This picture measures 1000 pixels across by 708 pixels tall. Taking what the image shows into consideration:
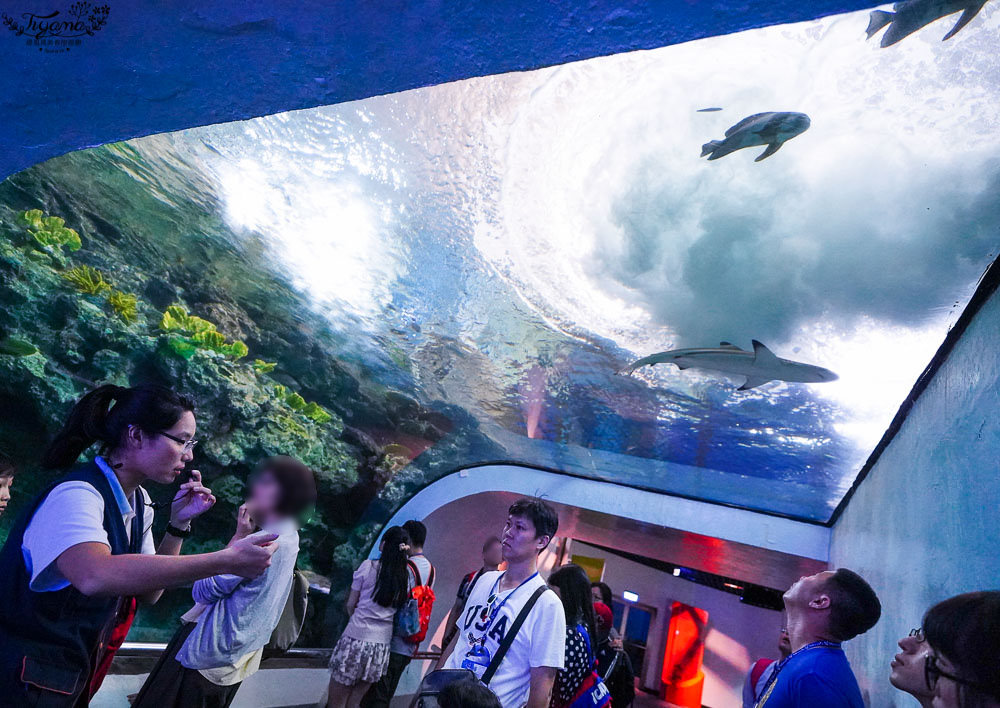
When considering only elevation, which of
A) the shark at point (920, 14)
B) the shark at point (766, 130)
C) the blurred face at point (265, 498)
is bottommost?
the blurred face at point (265, 498)

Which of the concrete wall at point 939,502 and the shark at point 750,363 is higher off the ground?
the shark at point 750,363

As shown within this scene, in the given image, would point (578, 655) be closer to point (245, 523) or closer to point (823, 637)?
point (823, 637)

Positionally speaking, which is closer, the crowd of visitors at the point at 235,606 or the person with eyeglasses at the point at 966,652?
the person with eyeglasses at the point at 966,652

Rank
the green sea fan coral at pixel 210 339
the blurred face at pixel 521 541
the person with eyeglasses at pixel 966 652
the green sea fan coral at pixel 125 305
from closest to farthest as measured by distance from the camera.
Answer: the person with eyeglasses at pixel 966 652, the blurred face at pixel 521 541, the green sea fan coral at pixel 125 305, the green sea fan coral at pixel 210 339

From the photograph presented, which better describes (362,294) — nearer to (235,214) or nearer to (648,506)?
(235,214)

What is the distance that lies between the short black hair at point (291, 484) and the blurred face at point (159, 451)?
68cm

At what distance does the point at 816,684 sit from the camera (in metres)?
2.19

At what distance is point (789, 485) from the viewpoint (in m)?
7.05

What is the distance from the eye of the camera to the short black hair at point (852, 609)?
243 cm

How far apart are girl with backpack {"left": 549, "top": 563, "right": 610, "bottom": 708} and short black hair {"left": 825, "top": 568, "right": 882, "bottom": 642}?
1.48 metres

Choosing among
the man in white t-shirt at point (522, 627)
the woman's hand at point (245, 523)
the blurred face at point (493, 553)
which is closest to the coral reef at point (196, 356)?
the blurred face at point (493, 553)

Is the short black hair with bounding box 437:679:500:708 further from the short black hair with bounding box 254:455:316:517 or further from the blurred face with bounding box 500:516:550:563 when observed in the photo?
the short black hair with bounding box 254:455:316:517

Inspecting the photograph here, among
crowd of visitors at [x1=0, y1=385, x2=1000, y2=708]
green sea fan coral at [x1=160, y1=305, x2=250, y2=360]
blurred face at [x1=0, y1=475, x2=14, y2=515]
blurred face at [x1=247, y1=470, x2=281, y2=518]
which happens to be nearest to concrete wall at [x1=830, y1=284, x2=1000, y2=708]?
crowd of visitors at [x1=0, y1=385, x2=1000, y2=708]

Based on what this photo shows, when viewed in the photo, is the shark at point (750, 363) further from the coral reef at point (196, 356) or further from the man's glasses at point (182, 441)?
the coral reef at point (196, 356)
